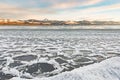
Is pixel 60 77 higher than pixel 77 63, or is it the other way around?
pixel 60 77

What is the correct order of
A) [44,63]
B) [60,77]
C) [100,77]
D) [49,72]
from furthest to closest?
1. [44,63]
2. [49,72]
3. [100,77]
4. [60,77]

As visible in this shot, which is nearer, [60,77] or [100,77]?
[60,77]

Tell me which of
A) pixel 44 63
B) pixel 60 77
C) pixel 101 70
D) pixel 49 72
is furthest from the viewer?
pixel 44 63

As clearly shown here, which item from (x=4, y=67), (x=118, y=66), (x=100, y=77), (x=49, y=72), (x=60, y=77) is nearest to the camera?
(x=60, y=77)

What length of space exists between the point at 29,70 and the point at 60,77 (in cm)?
231

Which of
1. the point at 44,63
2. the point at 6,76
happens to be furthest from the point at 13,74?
the point at 44,63

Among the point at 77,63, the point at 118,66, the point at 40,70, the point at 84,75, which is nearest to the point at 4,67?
the point at 40,70

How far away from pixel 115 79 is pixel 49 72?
94.7 inches

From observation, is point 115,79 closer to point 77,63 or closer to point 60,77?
point 60,77

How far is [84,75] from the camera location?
5312 mm

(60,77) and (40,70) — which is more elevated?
(60,77)

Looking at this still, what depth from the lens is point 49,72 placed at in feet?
22.4

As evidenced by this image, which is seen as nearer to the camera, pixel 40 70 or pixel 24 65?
pixel 40 70

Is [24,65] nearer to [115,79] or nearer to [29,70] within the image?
[29,70]
